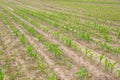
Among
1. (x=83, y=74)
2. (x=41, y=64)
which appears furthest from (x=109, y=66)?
(x=41, y=64)

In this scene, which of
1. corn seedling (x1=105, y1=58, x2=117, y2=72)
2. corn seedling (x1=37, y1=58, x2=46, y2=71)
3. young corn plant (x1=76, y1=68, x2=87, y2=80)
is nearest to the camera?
young corn plant (x1=76, y1=68, x2=87, y2=80)

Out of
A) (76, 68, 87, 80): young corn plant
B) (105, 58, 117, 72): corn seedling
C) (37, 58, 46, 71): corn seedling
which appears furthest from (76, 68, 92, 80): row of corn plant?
(37, 58, 46, 71): corn seedling

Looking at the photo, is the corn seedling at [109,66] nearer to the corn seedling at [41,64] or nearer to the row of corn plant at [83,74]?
the row of corn plant at [83,74]

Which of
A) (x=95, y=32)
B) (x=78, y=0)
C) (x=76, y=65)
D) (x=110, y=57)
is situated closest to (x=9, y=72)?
(x=76, y=65)

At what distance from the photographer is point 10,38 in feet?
42.2

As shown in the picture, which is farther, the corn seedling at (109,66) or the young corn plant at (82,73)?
the corn seedling at (109,66)

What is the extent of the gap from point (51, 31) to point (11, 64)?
6.10 meters

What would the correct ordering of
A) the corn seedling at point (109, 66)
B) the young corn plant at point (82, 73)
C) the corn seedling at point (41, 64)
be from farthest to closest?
the corn seedling at point (41, 64)
the corn seedling at point (109, 66)
the young corn plant at point (82, 73)

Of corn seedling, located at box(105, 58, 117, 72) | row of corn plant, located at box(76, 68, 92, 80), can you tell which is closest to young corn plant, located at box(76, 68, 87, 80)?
row of corn plant, located at box(76, 68, 92, 80)

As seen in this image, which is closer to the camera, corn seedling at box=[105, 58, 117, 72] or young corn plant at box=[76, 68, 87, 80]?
young corn plant at box=[76, 68, 87, 80]

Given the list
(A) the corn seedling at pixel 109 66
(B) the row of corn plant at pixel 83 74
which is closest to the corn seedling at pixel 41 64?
(B) the row of corn plant at pixel 83 74

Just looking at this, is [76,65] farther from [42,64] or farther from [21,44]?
[21,44]

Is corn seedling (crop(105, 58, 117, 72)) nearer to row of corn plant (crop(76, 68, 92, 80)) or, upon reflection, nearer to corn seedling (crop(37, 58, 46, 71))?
row of corn plant (crop(76, 68, 92, 80))

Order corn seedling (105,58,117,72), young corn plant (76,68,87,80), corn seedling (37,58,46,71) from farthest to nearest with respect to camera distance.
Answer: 1. corn seedling (37,58,46,71)
2. corn seedling (105,58,117,72)
3. young corn plant (76,68,87,80)
